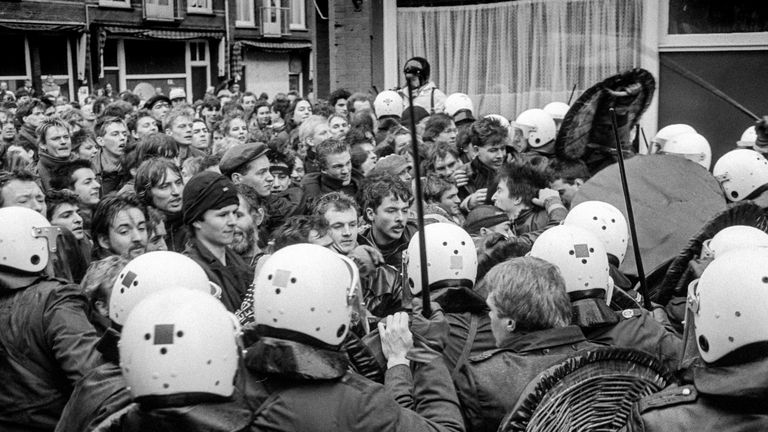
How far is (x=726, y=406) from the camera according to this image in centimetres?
270

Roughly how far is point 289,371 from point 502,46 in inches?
420

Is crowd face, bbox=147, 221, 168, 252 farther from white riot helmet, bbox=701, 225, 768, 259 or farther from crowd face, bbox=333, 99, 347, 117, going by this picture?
crowd face, bbox=333, 99, 347, 117

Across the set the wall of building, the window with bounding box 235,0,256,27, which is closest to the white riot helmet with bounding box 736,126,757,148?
the wall of building

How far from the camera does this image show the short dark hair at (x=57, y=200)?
20.4 ft

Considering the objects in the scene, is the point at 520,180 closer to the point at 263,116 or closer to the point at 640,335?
the point at 640,335

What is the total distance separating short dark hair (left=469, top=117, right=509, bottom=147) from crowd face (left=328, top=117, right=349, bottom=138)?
1.60m

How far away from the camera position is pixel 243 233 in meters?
5.90

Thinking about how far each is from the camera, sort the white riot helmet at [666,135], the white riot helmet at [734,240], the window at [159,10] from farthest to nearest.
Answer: the window at [159,10] < the white riot helmet at [666,135] < the white riot helmet at [734,240]

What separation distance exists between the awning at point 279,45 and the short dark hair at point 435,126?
27.7 metres

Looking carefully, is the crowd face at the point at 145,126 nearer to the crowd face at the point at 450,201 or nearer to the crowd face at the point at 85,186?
the crowd face at the point at 85,186

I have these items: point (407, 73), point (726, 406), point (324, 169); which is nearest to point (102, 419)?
point (407, 73)

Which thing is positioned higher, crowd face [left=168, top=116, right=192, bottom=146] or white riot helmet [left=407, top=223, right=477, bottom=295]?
crowd face [left=168, top=116, right=192, bottom=146]

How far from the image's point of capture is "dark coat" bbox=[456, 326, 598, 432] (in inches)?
135

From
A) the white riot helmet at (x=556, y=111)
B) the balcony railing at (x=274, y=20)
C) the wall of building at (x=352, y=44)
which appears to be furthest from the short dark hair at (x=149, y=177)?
the balcony railing at (x=274, y=20)
